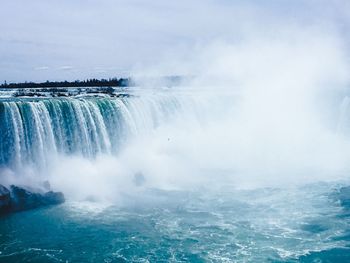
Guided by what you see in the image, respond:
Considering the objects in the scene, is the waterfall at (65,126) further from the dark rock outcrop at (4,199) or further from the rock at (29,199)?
the dark rock outcrop at (4,199)

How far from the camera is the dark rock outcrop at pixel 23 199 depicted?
40.1 feet

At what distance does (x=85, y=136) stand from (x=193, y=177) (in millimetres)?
4600

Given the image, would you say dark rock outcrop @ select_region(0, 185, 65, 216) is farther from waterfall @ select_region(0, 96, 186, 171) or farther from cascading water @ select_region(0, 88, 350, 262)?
waterfall @ select_region(0, 96, 186, 171)

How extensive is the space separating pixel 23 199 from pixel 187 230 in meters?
5.04

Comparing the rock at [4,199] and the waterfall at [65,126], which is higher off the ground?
the waterfall at [65,126]

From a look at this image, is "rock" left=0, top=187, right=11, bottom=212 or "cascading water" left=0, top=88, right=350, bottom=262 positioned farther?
"rock" left=0, top=187, right=11, bottom=212

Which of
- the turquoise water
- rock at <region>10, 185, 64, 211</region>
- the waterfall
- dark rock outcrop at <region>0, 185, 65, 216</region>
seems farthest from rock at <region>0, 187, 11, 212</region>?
the waterfall

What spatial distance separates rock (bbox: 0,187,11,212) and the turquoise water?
33 cm

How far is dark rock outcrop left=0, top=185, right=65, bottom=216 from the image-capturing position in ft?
40.1

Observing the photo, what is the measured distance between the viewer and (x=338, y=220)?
1157 cm

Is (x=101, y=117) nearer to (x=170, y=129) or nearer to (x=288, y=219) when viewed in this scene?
(x=170, y=129)

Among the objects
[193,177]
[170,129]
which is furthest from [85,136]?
[170,129]

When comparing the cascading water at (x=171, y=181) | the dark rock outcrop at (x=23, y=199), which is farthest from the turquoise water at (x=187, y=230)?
the dark rock outcrop at (x=23, y=199)

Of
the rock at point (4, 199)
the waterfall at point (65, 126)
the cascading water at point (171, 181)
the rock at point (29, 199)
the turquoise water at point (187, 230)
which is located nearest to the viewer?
the turquoise water at point (187, 230)
